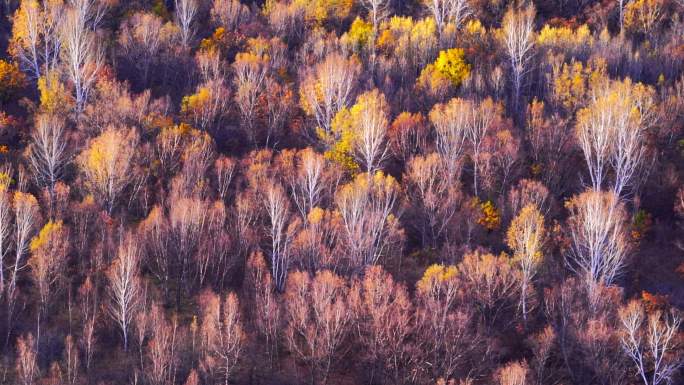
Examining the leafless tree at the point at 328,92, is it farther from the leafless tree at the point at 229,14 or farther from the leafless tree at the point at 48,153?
the leafless tree at the point at 229,14

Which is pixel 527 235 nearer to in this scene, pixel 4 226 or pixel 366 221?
pixel 366 221

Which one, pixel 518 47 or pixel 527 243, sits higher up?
pixel 518 47

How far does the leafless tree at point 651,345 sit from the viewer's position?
1430 inches

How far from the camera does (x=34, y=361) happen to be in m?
35.3

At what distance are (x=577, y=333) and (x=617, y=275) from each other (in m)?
7.52

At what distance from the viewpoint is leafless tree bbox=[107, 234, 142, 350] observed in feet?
129

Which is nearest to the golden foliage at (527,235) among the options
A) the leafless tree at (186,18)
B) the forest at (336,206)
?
the forest at (336,206)

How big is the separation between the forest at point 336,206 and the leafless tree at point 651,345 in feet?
0.56

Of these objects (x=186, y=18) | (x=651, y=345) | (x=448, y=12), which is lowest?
(x=651, y=345)

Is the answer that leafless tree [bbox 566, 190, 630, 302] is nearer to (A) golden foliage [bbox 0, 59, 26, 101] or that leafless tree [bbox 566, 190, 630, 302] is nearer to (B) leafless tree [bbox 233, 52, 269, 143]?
(B) leafless tree [bbox 233, 52, 269, 143]

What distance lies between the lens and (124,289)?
1548 inches

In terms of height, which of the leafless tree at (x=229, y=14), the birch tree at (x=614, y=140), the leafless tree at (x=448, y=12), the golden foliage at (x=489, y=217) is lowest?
the golden foliage at (x=489, y=217)

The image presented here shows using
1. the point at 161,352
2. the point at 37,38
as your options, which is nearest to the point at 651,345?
the point at 161,352

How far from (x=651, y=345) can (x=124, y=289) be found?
83.5 feet
